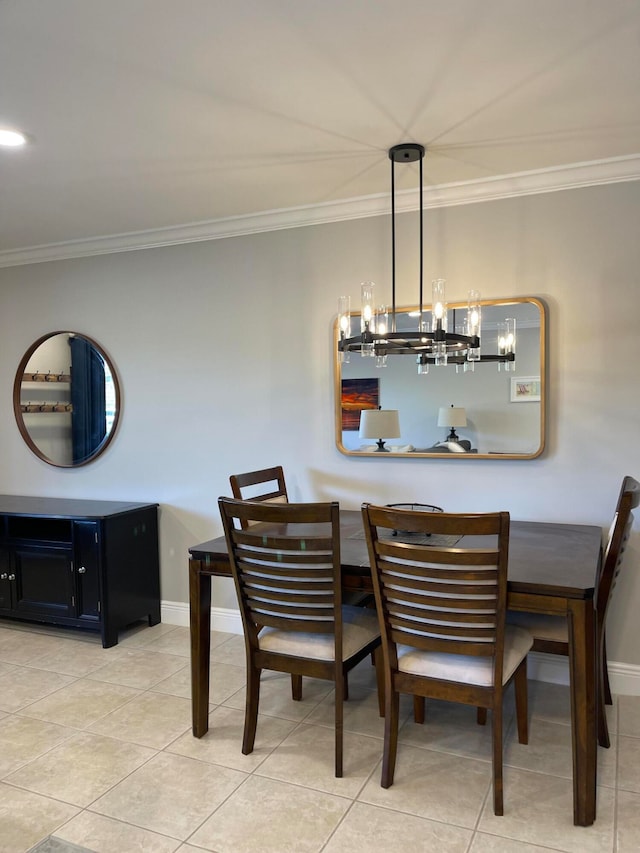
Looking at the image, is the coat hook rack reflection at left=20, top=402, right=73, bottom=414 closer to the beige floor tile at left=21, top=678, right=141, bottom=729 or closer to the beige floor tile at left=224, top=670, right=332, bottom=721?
the beige floor tile at left=21, top=678, right=141, bottom=729

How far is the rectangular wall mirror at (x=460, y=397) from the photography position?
2.96 meters

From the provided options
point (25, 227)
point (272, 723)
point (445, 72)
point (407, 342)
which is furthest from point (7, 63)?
point (272, 723)

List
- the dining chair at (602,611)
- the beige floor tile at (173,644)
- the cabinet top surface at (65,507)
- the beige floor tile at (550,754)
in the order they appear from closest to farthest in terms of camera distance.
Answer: the dining chair at (602,611) < the beige floor tile at (550,754) < the beige floor tile at (173,644) < the cabinet top surface at (65,507)

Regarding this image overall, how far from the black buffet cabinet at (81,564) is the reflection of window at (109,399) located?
1.75ft

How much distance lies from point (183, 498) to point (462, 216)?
228 centimetres

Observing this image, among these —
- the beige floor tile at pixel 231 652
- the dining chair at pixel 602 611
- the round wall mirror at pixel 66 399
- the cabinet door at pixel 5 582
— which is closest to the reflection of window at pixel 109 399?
the round wall mirror at pixel 66 399

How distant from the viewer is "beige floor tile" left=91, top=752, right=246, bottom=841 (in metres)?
2.00

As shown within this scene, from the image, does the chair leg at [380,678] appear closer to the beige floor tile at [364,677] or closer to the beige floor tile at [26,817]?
the beige floor tile at [364,677]

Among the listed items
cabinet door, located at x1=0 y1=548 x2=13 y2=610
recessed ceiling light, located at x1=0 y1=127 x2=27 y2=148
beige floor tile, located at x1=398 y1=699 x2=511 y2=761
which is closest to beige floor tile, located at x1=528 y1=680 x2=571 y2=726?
beige floor tile, located at x1=398 y1=699 x2=511 y2=761

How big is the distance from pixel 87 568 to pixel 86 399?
1.15 metres

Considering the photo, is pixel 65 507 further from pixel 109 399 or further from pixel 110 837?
pixel 110 837

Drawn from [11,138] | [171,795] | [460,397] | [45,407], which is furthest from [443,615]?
[45,407]

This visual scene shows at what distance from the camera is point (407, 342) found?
249 cm

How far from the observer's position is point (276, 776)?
87.7 inches
